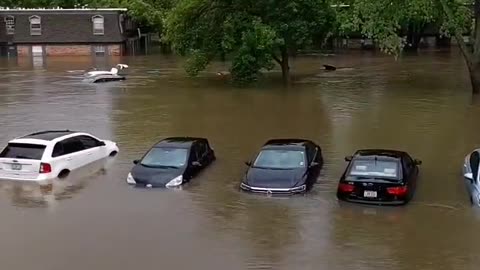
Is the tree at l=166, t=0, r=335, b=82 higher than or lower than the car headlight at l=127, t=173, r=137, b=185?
higher

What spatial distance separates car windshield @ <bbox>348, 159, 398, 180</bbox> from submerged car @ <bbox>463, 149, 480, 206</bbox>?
73.3 inches

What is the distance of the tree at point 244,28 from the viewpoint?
39188 millimetres

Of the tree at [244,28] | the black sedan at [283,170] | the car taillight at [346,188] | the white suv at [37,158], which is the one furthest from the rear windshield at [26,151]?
the tree at [244,28]

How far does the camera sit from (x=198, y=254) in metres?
13.7

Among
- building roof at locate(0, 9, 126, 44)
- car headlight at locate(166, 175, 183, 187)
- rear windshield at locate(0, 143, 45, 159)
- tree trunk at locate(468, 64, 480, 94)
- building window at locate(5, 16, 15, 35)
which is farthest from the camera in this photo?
building window at locate(5, 16, 15, 35)

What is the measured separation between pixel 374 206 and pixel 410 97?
68.4 feet

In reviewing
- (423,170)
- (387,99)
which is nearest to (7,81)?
(387,99)

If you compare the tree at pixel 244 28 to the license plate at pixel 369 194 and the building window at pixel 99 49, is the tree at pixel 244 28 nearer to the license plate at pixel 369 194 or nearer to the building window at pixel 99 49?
the license plate at pixel 369 194

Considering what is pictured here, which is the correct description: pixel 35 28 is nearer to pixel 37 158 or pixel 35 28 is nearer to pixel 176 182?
pixel 37 158

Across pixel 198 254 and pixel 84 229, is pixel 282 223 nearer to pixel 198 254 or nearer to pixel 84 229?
pixel 198 254

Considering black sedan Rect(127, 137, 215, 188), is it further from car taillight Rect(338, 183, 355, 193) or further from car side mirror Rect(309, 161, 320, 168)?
car taillight Rect(338, 183, 355, 193)

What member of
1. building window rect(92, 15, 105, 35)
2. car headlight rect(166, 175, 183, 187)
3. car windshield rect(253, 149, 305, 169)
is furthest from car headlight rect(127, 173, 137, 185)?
building window rect(92, 15, 105, 35)

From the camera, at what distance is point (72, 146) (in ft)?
67.6

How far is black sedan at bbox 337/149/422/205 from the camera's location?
656 inches
